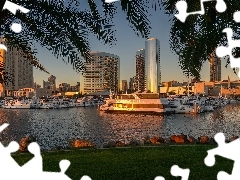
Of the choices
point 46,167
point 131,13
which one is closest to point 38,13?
point 131,13

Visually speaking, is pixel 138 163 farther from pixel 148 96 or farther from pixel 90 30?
pixel 148 96

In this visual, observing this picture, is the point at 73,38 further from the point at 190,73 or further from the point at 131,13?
the point at 190,73

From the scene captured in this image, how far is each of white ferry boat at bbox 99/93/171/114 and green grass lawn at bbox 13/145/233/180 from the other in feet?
184

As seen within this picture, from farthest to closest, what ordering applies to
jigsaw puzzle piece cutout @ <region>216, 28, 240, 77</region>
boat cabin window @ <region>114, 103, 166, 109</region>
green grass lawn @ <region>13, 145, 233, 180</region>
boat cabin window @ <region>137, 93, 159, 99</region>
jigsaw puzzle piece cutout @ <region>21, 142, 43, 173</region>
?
boat cabin window @ <region>114, 103, 166, 109</region> → boat cabin window @ <region>137, 93, 159, 99</region> → green grass lawn @ <region>13, 145, 233, 180</region> → jigsaw puzzle piece cutout @ <region>21, 142, 43, 173</region> → jigsaw puzzle piece cutout @ <region>216, 28, 240, 77</region>

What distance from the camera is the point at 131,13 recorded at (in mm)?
4785

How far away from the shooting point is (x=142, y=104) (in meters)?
71.3

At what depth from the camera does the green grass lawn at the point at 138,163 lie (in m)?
9.02

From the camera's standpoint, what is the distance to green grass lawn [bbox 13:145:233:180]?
9016 mm

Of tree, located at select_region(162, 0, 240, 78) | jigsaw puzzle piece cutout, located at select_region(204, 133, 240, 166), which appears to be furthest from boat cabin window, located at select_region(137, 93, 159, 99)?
tree, located at select_region(162, 0, 240, 78)

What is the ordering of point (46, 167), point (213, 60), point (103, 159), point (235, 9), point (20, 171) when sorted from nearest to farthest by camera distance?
point (235, 9), point (213, 60), point (20, 171), point (46, 167), point (103, 159)

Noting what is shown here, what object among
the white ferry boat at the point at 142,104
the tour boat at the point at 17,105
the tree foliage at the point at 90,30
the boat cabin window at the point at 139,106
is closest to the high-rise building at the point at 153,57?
the tree foliage at the point at 90,30

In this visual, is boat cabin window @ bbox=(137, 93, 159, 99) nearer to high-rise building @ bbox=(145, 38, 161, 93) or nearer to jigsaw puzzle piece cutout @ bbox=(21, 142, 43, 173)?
jigsaw puzzle piece cutout @ bbox=(21, 142, 43, 173)

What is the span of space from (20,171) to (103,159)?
411 cm

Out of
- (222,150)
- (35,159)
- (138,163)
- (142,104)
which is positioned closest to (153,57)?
(222,150)
